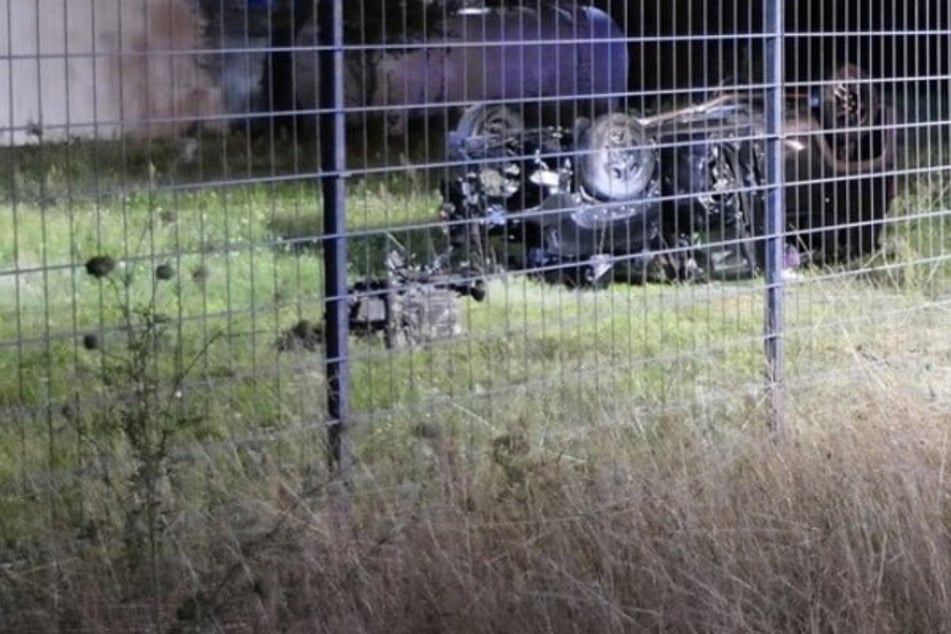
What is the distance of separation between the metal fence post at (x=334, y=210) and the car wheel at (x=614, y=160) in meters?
1.48

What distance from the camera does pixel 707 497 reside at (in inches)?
265

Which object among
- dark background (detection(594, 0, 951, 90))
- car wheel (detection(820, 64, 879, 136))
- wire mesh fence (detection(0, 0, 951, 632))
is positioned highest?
dark background (detection(594, 0, 951, 90))

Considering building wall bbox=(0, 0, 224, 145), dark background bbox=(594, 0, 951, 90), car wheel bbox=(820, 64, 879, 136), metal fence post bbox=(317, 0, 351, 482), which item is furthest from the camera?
car wheel bbox=(820, 64, 879, 136)

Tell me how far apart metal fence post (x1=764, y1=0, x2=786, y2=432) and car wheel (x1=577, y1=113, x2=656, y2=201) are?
482mm

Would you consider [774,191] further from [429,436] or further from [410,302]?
[429,436]

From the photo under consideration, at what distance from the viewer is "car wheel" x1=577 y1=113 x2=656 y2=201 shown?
8.20 meters

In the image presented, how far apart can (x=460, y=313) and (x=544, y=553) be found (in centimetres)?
180

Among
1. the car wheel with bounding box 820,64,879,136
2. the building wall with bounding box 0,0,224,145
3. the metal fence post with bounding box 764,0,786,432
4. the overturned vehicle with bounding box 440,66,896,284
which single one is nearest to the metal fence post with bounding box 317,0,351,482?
the building wall with bounding box 0,0,224,145

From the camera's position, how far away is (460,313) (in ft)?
25.8

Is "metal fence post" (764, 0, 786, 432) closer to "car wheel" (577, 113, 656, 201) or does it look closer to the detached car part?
"car wheel" (577, 113, 656, 201)

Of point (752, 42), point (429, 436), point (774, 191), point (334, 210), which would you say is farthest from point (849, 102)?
point (334, 210)

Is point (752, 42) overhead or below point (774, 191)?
overhead

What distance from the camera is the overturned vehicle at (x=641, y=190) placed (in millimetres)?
7949

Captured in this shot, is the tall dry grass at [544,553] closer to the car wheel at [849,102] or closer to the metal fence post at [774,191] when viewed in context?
the metal fence post at [774,191]
